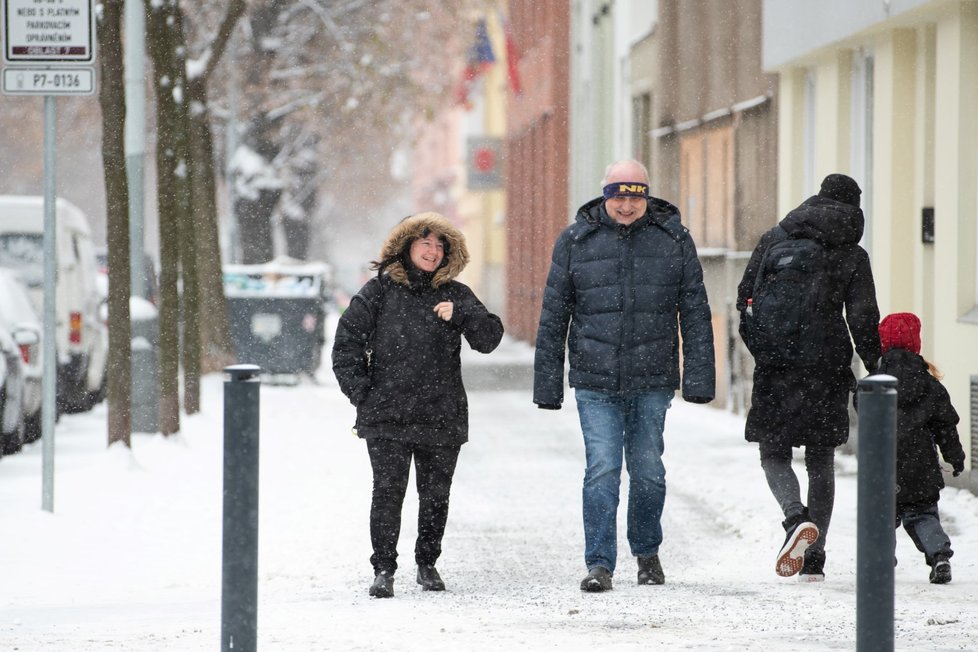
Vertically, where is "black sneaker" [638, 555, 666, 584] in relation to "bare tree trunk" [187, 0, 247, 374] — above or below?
below

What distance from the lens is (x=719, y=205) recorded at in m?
20.5

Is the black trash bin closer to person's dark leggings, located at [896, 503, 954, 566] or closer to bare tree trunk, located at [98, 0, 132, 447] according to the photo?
bare tree trunk, located at [98, 0, 132, 447]

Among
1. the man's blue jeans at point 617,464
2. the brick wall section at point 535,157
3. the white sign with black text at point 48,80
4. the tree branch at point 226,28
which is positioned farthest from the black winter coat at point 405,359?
the brick wall section at point 535,157

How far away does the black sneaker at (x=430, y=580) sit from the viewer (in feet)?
25.5

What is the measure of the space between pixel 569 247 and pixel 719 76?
491 inches

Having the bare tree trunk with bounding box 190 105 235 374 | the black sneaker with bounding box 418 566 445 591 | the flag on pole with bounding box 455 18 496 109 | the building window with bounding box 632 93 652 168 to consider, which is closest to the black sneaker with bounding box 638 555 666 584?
the black sneaker with bounding box 418 566 445 591

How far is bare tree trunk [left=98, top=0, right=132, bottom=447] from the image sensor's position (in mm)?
12711

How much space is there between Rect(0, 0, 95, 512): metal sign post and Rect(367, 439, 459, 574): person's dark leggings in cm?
322

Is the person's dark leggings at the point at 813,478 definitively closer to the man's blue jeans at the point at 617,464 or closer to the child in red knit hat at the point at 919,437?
the child in red knit hat at the point at 919,437

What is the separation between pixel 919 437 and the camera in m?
7.95

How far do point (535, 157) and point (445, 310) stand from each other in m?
31.9

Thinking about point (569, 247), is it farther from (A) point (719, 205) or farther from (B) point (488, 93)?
(B) point (488, 93)

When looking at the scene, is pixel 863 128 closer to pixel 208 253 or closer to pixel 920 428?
pixel 920 428

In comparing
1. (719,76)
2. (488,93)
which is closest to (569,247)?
(719,76)
